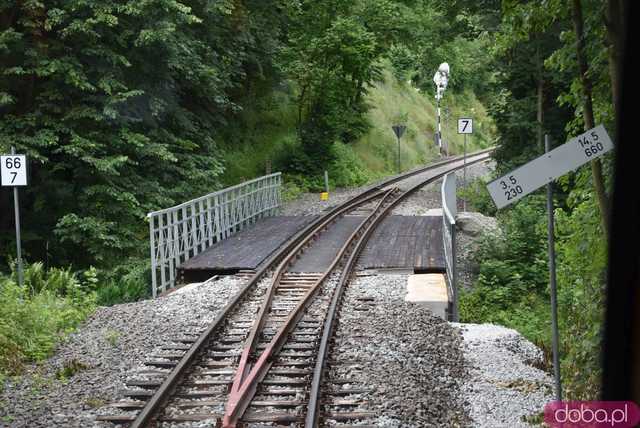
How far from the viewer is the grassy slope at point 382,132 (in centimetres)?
2806

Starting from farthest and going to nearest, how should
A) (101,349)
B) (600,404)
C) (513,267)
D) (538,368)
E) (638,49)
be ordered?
(513,267)
(101,349)
(538,368)
(600,404)
(638,49)

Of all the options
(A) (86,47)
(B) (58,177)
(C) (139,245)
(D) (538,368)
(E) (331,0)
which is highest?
(E) (331,0)

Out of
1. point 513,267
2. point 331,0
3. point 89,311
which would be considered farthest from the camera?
point 331,0

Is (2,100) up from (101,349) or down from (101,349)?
up

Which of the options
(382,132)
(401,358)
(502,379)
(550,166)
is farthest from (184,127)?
(382,132)

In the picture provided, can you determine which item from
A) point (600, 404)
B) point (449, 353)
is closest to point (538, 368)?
point (449, 353)

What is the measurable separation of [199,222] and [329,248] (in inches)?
132

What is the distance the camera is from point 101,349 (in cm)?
938

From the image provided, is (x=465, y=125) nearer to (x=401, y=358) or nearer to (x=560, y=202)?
(x=560, y=202)

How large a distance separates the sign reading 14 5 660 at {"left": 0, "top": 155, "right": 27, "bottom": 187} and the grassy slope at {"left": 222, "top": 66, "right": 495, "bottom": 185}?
1378cm

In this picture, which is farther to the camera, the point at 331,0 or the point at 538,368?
the point at 331,0

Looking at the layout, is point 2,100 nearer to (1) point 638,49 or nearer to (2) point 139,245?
(2) point 139,245

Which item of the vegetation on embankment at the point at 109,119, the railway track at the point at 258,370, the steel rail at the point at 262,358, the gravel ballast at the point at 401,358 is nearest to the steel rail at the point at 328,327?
the railway track at the point at 258,370

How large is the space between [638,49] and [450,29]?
1848cm
